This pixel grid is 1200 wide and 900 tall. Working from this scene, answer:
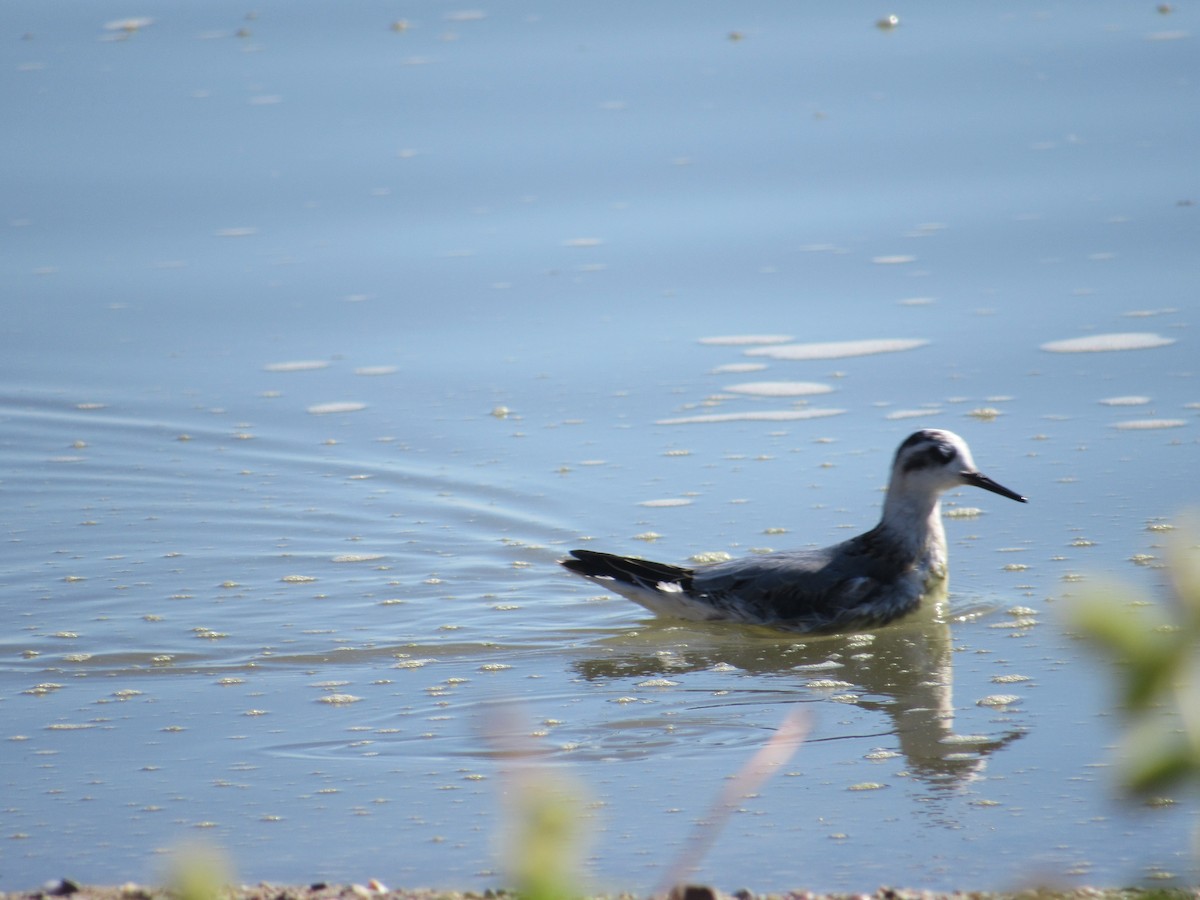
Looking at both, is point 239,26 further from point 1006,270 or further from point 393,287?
point 1006,270

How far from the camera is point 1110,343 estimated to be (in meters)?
10.6

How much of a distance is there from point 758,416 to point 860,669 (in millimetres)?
3422

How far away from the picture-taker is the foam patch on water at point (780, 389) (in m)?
10.4

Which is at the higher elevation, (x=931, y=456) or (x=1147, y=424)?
(x=931, y=456)

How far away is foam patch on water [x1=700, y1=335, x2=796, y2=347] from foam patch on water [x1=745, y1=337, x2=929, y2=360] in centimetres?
12

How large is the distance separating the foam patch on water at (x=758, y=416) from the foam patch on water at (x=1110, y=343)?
5.89ft

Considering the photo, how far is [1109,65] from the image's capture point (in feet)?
50.4

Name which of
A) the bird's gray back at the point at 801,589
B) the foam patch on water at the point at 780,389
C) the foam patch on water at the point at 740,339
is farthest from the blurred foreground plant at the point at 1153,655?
the foam patch on water at the point at 740,339

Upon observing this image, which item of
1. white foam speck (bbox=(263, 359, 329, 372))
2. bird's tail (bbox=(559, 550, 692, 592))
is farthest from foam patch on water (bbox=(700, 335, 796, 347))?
bird's tail (bbox=(559, 550, 692, 592))

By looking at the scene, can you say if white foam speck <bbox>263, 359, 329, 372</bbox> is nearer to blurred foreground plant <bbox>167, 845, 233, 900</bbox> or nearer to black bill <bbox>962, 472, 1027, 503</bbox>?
black bill <bbox>962, 472, 1027, 503</bbox>

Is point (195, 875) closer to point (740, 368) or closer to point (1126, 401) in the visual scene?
point (1126, 401)

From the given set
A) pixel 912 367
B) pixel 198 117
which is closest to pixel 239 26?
pixel 198 117

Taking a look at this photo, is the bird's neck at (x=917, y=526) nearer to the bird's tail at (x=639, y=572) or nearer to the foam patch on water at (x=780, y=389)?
the bird's tail at (x=639, y=572)

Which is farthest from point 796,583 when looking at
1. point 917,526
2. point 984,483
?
point 984,483
